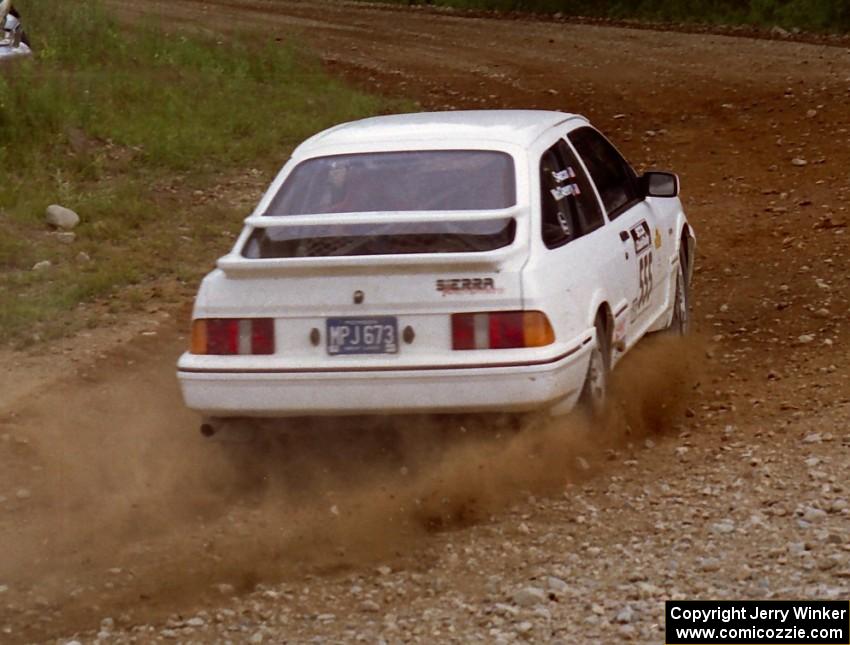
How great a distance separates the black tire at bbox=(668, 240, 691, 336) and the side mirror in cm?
78

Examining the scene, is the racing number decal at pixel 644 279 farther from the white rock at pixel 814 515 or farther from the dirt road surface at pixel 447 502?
the white rock at pixel 814 515

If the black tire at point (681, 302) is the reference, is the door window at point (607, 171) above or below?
above

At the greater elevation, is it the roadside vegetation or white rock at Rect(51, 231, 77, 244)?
white rock at Rect(51, 231, 77, 244)

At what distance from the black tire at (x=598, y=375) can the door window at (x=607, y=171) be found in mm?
746

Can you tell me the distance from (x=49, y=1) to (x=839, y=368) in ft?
49.3

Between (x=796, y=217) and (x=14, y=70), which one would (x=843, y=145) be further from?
(x=14, y=70)

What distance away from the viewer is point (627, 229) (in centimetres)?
756

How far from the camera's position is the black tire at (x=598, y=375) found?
671 cm

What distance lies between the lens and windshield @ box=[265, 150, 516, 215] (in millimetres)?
6756

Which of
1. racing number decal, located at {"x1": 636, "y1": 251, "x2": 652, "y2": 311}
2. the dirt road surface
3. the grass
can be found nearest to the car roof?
racing number decal, located at {"x1": 636, "y1": 251, "x2": 652, "y2": 311}

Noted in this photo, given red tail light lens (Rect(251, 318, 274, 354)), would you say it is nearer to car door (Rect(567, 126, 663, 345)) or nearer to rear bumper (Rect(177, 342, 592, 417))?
rear bumper (Rect(177, 342, 592, 417))

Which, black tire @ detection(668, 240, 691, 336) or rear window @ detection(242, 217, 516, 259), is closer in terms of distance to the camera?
rear window @ detection(242, 217, 516, 259)

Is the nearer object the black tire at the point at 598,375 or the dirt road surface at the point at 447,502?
the dirt road surface at the point at 447,502

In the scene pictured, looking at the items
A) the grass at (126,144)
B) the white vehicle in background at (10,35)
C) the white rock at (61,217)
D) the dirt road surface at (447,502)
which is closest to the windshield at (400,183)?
the dirt road surface at (447,502)
